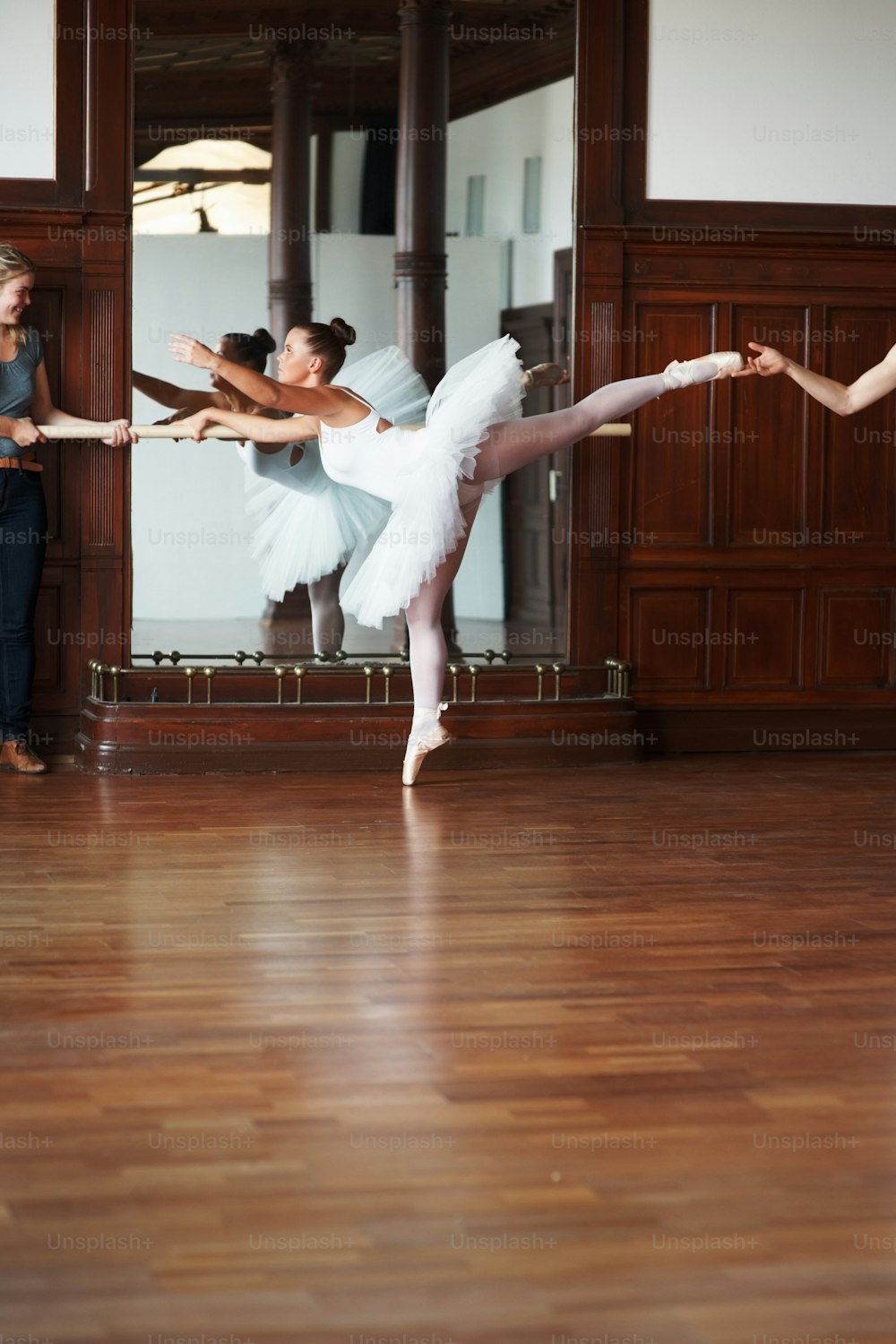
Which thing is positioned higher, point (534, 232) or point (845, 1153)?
point (534, 232)

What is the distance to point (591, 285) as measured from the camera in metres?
6.46

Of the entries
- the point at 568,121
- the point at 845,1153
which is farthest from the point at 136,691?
the point at 845,1153

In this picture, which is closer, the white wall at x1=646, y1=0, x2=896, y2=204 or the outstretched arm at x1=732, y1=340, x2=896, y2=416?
the outstretched arm at x1=732, y1=340, x2=896, y2=416

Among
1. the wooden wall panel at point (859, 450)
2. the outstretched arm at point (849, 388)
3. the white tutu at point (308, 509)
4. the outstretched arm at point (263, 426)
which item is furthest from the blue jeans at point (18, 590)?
the wooden wall panel at point (859, 450)

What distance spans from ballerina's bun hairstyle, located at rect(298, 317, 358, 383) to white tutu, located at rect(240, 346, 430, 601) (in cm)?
28

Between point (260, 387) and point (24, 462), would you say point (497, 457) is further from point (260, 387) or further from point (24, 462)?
point (24, 462)

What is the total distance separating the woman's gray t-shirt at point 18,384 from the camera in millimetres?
5898

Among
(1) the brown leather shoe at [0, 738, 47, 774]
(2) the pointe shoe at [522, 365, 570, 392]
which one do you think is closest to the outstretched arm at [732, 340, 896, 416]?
(2) the pointe shoe at [522, 365, 570, 392]

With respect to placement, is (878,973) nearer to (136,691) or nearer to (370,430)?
(370,430)

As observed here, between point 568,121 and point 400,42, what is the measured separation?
0.70m

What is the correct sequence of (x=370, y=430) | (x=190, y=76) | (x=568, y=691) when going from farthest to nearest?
(x=568, y=691)
(x=190, y=76)
(x=370, y=430)

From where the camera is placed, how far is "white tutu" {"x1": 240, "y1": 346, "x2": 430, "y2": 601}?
626cm

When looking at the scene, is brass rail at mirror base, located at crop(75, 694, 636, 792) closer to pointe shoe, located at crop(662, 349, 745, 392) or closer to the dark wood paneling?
the dark wood paneling

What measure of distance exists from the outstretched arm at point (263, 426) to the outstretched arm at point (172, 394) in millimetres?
253
